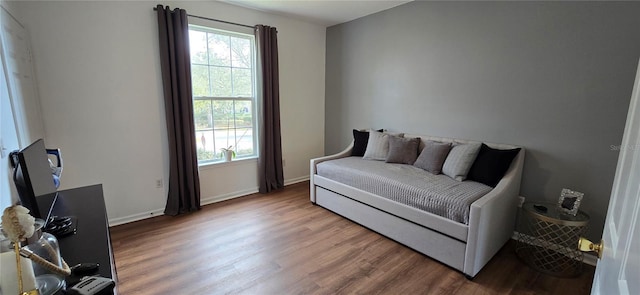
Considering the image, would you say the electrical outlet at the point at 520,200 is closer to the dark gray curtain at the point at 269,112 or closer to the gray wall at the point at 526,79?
the gray wall at the point at 526,79

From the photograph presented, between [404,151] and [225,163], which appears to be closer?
[404,151]

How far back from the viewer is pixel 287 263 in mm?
2215

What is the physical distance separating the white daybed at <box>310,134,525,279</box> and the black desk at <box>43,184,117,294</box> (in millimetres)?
2037

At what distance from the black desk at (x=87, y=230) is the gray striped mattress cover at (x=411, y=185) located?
81.1 inches

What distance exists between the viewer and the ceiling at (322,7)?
321cm

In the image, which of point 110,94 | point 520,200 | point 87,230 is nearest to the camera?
point 87,230

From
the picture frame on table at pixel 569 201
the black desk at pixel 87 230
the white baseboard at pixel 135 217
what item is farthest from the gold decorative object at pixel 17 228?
the picture frame on table at pixel 569 201

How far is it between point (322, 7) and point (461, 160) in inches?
93.4

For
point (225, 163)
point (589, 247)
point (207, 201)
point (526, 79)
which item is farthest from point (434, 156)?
point (207, 201)

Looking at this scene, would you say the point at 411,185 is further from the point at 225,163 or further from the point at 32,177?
the point at 32,177

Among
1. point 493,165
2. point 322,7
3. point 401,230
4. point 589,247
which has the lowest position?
point 401,230

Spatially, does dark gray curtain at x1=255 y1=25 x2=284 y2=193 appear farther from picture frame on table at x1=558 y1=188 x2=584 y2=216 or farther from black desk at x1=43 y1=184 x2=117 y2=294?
picture frame on table at x1=558 y1=188 x2=584 y2=216

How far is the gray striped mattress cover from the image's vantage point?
2146 millimetres

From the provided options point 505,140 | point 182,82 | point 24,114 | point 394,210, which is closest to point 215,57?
point 182,82
